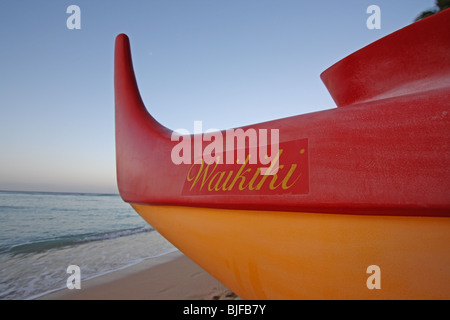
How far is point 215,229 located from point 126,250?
4405 millimetres

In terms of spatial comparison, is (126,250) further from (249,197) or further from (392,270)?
(392,270)

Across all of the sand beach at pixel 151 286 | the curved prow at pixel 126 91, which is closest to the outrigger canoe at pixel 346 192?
the curved prow at pixel 126 91

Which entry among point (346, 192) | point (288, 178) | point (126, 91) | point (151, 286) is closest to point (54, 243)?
point (151, 286)

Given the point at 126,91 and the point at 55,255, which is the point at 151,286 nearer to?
the point at 126,91

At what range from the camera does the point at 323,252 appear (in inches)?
33.7

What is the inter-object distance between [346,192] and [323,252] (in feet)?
0.79

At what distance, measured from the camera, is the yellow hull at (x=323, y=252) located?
28.1 inches

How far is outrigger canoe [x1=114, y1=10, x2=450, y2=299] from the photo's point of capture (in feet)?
2.28

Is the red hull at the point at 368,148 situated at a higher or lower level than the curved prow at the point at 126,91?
lower

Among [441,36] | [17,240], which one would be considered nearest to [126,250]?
[17,240]

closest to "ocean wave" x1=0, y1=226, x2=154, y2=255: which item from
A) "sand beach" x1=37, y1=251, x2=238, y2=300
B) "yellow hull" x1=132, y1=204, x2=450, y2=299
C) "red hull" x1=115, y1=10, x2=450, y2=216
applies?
"sand beach" x1=37, y1=251, x2=238, y2=300

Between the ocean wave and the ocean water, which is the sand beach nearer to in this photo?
the ocean water

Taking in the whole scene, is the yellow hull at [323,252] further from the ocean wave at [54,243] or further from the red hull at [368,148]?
the ocean wave at [54,243]

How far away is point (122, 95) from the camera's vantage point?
1861mm
